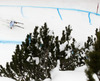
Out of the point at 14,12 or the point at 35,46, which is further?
the point at 14,12

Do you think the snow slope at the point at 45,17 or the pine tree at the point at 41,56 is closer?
the pine tree at the point at 41,56

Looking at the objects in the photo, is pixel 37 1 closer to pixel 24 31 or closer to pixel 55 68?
pixel 24 31

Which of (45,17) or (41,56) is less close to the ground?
(45,17)

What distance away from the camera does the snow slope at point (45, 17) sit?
6559 mm

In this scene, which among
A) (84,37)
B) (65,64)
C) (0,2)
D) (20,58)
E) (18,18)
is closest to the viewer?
(20,58)

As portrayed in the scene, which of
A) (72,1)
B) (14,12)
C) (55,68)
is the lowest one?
(55,68)

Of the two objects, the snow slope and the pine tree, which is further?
the snow slope

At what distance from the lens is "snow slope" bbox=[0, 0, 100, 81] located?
21.5 feet

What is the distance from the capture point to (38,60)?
2775 mm

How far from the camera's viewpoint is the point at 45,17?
771cm

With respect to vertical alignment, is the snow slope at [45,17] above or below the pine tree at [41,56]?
above

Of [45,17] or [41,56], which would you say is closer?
[41,56]

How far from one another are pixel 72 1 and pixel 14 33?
3.94 meters

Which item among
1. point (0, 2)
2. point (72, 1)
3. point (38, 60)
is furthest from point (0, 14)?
point (38, 60)
